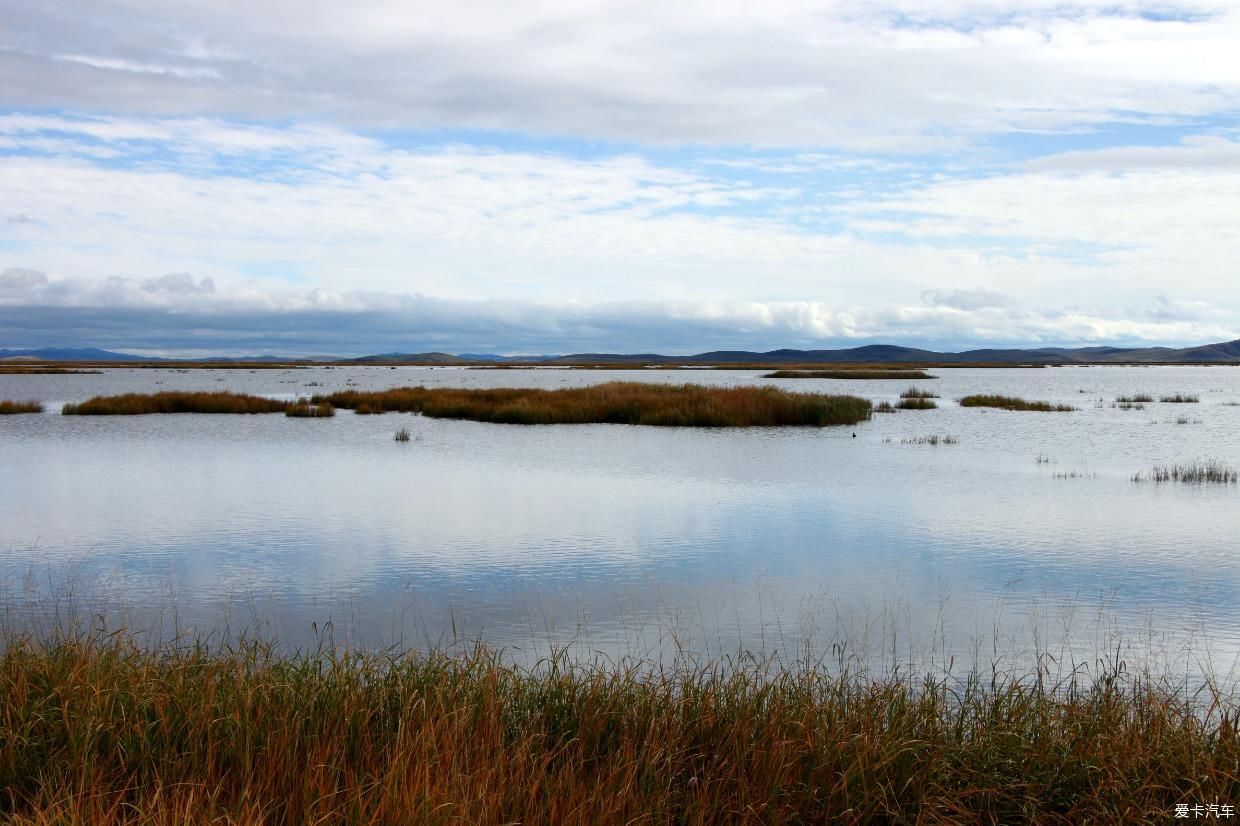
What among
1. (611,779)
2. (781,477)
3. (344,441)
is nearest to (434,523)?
(781,477)

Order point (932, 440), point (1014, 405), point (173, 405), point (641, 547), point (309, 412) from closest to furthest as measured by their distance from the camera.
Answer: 1. point (641, 547)
2. point (932, 440)
3. point (309, 412)
4. point (173, 405)
5. point (1014, 405)

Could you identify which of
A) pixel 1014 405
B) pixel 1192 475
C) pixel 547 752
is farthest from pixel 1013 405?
pixel 547 752

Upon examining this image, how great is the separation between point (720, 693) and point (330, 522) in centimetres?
1105

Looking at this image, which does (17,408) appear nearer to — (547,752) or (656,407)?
(656,407)

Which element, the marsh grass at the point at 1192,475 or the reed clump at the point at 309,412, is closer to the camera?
the marsh grass at the point at 1192,475

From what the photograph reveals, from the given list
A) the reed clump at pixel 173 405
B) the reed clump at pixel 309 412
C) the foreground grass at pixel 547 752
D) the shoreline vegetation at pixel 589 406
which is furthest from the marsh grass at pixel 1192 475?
the reed clump at pixel 173 405

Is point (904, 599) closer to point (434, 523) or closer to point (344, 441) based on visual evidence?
→ point (434, 523)

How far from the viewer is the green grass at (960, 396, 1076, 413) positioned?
146ft

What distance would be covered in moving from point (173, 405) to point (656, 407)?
22.3m

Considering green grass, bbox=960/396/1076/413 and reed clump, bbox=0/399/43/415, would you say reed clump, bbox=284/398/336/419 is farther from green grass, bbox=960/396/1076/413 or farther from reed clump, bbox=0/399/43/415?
green grass, bbox=960/396/1076/413

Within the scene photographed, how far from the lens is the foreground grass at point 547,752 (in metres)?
4.48

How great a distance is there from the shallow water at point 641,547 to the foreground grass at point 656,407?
734 cm

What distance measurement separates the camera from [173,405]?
41.1 metres

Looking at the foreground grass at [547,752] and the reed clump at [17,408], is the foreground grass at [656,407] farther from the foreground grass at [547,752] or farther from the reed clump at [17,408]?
the foreground grass at [547,752]
